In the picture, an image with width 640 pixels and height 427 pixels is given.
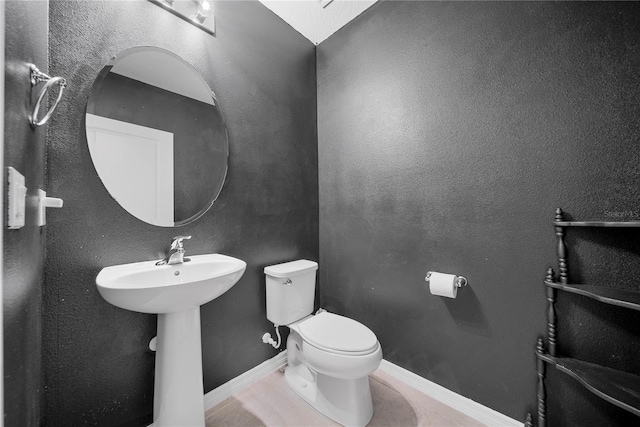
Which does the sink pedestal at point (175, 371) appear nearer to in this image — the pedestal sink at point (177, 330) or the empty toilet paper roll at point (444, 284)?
the pedestal sink at point (177, 330)

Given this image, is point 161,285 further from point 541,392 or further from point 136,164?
point 541,392

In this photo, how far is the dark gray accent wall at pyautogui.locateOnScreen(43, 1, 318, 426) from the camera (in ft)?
3.27

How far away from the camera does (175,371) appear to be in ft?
3.58

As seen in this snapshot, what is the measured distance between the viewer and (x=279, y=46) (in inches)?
71.4

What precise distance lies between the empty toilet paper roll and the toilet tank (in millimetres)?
764

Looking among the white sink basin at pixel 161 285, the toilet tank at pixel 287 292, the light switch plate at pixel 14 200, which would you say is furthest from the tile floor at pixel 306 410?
the light switch plate at pixel 14 200

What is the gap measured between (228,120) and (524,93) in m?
1.57

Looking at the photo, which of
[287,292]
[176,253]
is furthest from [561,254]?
[176,253]

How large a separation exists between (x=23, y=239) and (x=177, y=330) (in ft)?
2.10

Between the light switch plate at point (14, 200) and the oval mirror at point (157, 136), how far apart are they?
1.95ft

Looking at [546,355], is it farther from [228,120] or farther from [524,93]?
[228,120]

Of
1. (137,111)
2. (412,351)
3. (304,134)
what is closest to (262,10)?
(304,134)

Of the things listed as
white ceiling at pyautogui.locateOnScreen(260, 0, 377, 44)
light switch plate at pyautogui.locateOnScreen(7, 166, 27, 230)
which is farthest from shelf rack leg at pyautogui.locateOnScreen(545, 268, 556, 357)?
white ceiling at pyautogui.locateOnScreen(260, 0, 377, 44)

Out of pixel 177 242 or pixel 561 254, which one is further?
pixel 177 242
